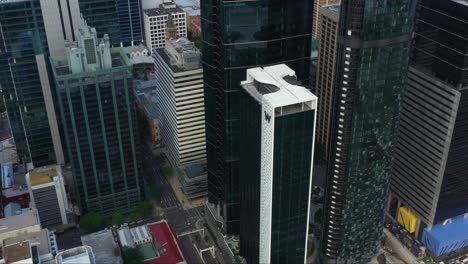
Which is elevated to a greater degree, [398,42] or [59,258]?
[398,42]

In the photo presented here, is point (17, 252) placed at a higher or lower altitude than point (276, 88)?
lower

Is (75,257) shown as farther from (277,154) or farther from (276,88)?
(276,88)

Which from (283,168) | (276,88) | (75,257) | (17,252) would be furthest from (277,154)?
(17,252)

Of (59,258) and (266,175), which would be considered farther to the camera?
(59,258)

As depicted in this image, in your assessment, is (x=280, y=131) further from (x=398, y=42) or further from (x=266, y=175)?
(x=398, y=42)

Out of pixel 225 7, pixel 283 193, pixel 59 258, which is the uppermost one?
pixel 225 7

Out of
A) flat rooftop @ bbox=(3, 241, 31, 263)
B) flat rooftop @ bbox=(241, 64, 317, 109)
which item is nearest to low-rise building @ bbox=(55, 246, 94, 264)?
A: flat rooftop @ bbox=(3, 241, 31, 263)

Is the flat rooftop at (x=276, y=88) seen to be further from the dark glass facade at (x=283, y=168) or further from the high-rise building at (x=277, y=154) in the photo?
the dark glass facade at (x=283, y=168)

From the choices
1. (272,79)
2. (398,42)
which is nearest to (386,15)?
(398,42)
